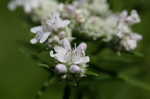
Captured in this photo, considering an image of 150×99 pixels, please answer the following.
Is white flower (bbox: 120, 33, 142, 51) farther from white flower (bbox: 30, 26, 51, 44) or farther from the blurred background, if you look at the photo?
white flower (bbox: 30, 26, 51, 44)

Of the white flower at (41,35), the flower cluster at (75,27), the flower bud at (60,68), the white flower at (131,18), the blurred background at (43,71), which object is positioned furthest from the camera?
the blurred background at (43,71)

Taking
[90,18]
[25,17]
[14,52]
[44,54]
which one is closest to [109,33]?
[90,18]

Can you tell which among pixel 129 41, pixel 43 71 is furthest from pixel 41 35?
pixel 43 71

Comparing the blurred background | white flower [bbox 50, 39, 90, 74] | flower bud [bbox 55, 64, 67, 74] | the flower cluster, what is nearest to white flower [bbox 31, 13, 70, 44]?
the flower cluster

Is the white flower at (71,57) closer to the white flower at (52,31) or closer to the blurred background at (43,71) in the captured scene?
the white flower at (52,31)

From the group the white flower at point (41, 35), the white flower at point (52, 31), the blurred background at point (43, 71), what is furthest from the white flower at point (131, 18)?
the white flower at point (41, 35)

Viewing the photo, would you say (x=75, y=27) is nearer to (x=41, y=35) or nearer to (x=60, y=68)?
(x=41, y=35)
